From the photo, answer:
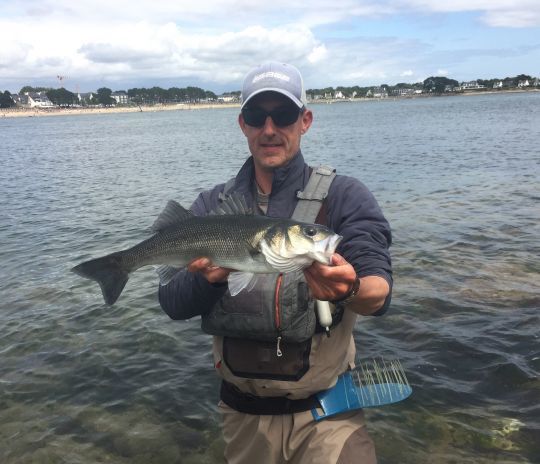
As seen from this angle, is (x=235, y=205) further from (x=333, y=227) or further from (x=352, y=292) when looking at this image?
(x=352, y=292)

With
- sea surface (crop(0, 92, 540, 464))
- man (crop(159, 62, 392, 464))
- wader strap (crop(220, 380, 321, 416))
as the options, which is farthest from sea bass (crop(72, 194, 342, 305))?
sea surface (crop(0, 92, 540, 464))

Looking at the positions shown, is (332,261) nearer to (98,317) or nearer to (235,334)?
(235,334)

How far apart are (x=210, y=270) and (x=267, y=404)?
132cm

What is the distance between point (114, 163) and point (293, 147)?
4073 cm

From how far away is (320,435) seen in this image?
13.4 ft

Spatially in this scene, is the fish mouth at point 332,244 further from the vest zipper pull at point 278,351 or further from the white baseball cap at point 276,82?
the white baseball cap at point 276,82

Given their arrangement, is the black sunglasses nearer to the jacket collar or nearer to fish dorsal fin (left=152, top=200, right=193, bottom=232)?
the jacket collar

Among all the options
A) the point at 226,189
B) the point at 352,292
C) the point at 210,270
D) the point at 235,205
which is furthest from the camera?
the point at 226,189

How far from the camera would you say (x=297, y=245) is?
365cm

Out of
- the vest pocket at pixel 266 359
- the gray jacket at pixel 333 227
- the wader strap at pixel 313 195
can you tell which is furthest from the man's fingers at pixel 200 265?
the wader strap at pixel 313 195

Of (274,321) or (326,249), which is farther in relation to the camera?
(274,321)

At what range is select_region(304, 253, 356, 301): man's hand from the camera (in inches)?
134

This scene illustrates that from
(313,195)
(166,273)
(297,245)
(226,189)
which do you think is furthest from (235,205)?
(166,273)

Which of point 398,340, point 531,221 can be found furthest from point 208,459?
point 531,221
